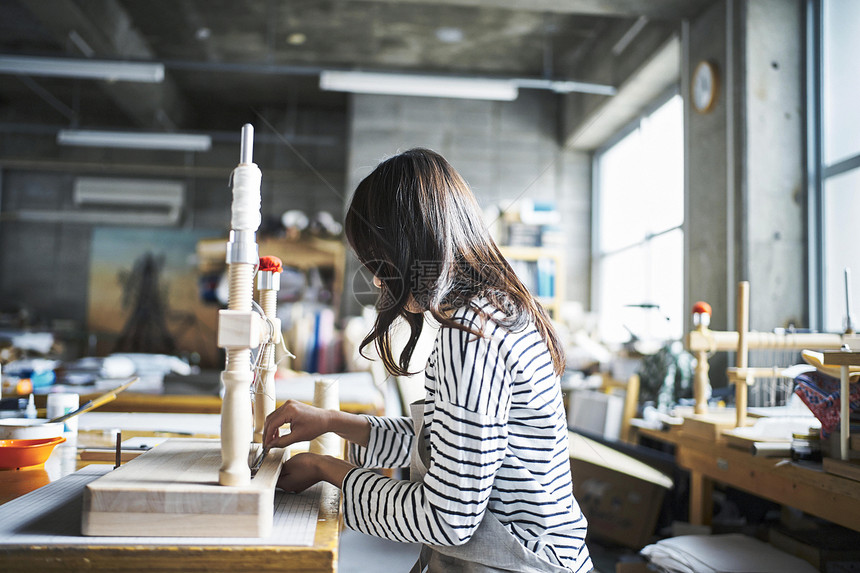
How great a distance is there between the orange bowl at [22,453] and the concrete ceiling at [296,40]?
3.53m

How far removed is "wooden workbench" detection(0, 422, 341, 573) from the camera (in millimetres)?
667

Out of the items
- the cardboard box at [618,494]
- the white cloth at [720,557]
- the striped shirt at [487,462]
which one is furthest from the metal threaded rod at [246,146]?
the cardboard box at [618,494]

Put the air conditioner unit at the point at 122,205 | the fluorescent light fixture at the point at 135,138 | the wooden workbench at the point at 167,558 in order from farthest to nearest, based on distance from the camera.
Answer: the air conditioner unit at the point at 122,205
the fluorescent light fixture at the point at 135,138
the wooden workbench at the point at 167,558

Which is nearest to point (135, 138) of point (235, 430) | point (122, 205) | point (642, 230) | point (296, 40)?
point (296, 40)

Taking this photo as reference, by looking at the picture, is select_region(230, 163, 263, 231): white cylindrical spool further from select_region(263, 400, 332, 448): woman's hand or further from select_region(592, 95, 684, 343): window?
select_region(592, 95, 684, 343): window

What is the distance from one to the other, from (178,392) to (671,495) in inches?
78.0

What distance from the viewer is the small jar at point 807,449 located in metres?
1.57

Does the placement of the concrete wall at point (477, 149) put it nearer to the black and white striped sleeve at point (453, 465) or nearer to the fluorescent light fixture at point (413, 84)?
the fluorescent light fixture at point (413, 84)

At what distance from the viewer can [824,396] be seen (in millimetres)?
1528

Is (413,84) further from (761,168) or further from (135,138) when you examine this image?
(135,138)

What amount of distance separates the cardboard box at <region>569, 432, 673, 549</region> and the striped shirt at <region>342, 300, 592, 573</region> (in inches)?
73.3

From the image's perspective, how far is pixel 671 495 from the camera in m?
2.70

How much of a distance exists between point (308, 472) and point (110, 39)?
5.48 metres

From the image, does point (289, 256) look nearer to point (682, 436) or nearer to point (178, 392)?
point (178, 392)
